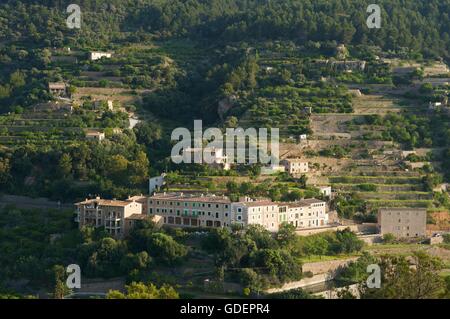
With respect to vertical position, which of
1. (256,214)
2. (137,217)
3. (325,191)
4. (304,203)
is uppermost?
(325,191)

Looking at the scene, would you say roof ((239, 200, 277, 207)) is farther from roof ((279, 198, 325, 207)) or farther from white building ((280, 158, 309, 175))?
white building ((280, 158, 309, 175))

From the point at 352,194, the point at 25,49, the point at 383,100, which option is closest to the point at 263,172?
the point at 352,194

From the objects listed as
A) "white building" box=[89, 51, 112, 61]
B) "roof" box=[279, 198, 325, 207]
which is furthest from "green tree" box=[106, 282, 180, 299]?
"white building" box=[89, 51, 112, 61]

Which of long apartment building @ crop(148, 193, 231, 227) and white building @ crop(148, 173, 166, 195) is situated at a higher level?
white building @ crop(148, 173, 166, 195)

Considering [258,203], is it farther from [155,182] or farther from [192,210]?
[155,182]

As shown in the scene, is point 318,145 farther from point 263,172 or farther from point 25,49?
point 25,49

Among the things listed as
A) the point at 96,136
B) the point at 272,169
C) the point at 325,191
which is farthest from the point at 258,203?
the point at 96,136
